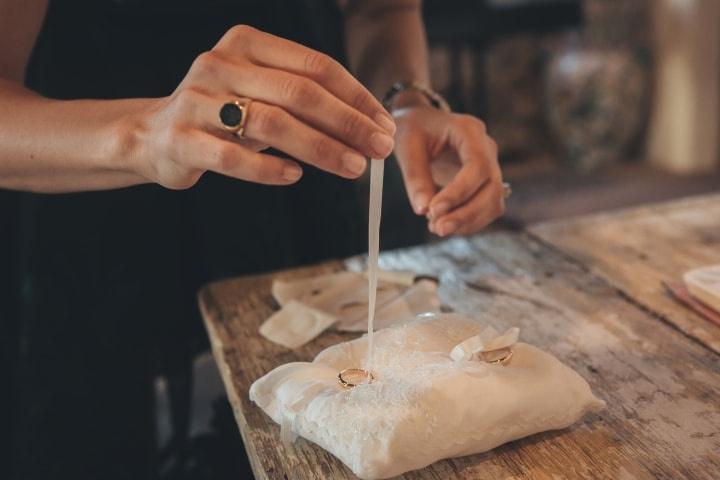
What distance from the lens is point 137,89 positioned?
1262mm

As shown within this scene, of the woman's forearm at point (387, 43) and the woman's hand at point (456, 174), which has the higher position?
the woman's forearm at point (387, 43)

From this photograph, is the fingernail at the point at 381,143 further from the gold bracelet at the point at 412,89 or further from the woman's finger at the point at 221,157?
the gold bracelet at the point at 412,89

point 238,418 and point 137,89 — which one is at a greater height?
point 137,89

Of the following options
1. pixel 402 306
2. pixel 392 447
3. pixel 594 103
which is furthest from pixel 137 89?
pixel 594 103

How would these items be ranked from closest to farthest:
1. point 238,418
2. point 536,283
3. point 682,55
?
point 238,418 < point 536,283 < point 682,55

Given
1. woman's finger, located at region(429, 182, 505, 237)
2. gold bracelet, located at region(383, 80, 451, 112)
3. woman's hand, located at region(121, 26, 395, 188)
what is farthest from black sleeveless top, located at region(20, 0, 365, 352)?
woman's hand, located at region(121, 26, 395, 188)

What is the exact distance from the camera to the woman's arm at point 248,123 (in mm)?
703

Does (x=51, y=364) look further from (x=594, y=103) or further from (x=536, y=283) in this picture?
(x=594, y=103)

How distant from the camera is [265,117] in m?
0.70

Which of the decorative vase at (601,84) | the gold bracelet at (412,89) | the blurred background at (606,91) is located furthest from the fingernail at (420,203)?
the decorative vase at (601,84)

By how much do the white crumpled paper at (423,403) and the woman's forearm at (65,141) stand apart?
0.29 m

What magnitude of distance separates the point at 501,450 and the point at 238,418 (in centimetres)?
28

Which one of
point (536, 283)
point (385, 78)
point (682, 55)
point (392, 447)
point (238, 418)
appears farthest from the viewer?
point (682, 55)

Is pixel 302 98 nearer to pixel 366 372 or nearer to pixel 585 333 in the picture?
pixel 366 372
